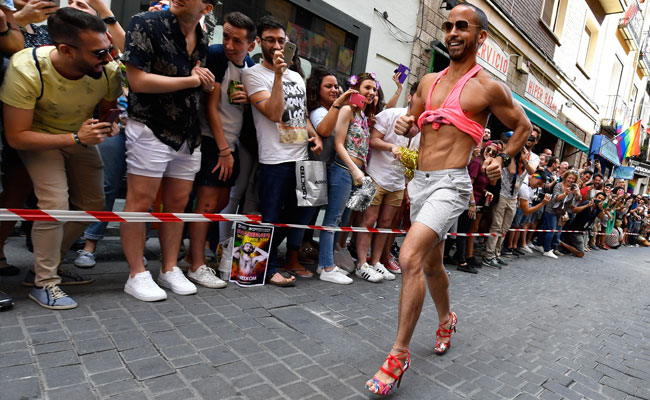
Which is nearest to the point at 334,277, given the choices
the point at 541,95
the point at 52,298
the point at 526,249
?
the point at 52,298

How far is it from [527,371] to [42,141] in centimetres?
360

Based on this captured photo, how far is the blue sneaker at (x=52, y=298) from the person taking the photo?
273 centimetres

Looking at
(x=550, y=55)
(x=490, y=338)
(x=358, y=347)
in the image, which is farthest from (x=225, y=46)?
(x=550, y=55)

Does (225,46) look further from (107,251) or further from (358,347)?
(358,347)

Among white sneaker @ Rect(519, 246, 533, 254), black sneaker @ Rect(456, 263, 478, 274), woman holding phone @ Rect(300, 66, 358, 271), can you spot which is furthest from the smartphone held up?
white sneaker @ Rect(519, 246, 533, 254)

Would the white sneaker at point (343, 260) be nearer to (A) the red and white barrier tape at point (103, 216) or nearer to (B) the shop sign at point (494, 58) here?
(A) the red and white barrier tape at point (103, 216)

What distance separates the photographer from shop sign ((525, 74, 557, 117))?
1413cm

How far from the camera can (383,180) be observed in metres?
4.89

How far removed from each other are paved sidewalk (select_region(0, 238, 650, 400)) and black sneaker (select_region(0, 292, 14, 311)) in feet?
0.15

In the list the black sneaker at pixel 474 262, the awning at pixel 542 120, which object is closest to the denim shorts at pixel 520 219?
the black sneaker at pixel 474 262

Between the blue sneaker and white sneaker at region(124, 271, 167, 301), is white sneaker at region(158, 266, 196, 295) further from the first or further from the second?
the blue sneaker

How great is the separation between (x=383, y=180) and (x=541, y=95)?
12833 mm

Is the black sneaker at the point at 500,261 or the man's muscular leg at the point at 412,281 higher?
the man's muscular leg at the point at 412,281

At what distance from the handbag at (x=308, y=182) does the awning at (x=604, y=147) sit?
72.2ft
